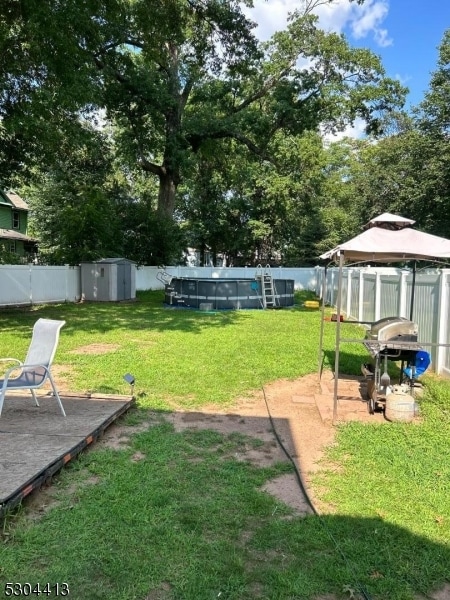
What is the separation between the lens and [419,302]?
A: 24.0 feet

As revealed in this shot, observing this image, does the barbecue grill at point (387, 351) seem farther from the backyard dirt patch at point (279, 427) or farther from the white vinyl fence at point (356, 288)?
the white vinyl fence at point (356, 288)

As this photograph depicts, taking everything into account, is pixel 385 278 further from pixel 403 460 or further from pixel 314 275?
pixel 314 275

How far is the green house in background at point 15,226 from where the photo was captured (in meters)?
26.0

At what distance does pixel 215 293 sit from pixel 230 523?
13186 millimetres

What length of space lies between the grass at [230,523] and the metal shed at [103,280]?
12475 mm

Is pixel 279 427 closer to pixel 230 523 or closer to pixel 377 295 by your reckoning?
pixel 230 523

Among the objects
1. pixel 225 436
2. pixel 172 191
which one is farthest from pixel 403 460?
pixel 172 191

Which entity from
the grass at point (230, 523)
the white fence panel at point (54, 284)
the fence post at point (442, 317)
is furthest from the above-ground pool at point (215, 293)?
the grass at point (230, 523)

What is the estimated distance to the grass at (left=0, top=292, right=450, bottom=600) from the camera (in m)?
2.24

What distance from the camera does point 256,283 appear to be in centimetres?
1670

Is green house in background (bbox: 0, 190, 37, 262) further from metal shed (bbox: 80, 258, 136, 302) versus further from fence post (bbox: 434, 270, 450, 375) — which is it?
fence post (bbox: 434, 270, 450, 375)

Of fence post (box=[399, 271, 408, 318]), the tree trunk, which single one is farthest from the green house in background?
fence post (box=[399, 271, 408, 318])

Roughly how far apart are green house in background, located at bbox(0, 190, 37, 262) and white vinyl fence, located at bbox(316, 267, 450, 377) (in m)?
20.7

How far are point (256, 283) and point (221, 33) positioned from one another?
9.19 m
